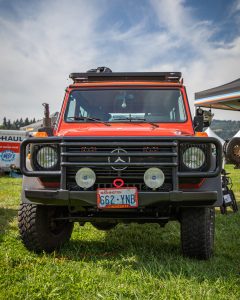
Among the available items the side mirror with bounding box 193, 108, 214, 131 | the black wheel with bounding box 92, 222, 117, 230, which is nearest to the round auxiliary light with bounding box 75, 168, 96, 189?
the side mirror with bounding box 193, 108, 214, 131

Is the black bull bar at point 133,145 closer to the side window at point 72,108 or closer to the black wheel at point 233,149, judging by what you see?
the side window at point 72,108

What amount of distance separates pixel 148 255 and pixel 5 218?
119 inches

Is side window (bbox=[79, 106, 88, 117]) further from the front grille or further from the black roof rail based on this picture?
the front grille

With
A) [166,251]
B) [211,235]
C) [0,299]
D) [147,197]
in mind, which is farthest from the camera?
[166,251]

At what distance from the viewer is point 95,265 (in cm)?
342

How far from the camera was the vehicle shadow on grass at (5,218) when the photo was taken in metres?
5.04

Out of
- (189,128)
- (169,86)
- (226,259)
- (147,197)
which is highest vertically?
(169,86)

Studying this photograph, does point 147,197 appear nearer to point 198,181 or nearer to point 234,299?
point 198,181

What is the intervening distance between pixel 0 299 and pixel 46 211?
1.31m

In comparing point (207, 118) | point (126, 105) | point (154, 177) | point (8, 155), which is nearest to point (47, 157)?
point (154, 177)

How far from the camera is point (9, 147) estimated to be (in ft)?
50.2

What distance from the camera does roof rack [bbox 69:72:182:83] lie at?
456 centimetres

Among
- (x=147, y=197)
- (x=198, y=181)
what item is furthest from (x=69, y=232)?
(x=198, y=181)

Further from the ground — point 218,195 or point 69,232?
point 218,195
